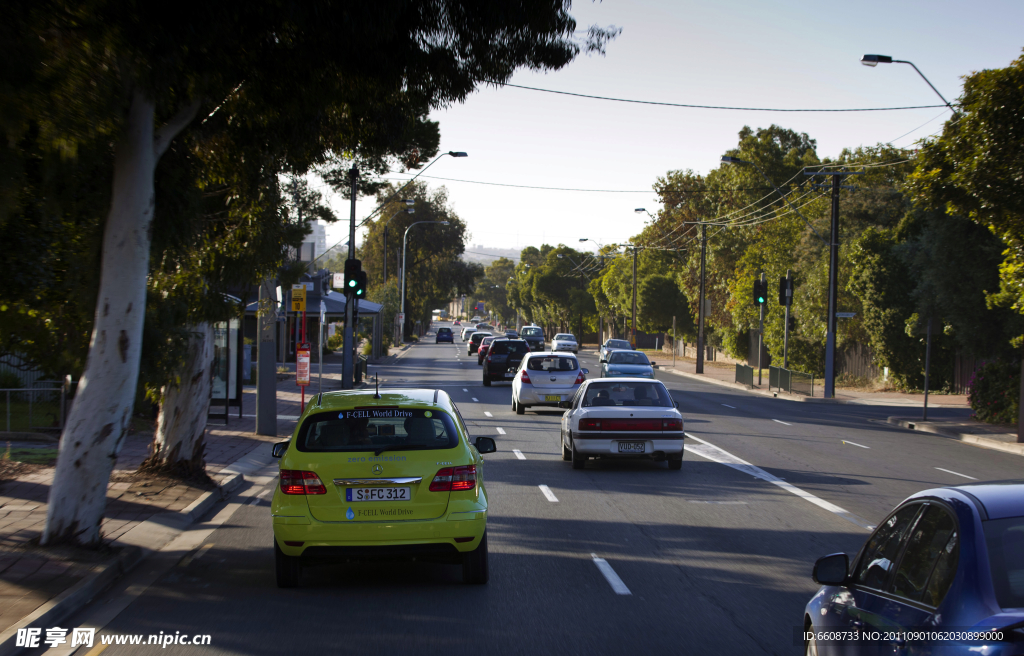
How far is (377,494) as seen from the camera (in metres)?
7.34

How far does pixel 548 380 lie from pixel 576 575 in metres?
17.0

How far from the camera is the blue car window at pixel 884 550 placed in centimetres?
410

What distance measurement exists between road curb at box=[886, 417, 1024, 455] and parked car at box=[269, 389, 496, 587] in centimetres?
1650

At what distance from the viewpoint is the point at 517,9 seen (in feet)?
33.4

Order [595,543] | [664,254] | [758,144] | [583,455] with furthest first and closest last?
[664,254]
[758,144]
[583,455]
[595,543]

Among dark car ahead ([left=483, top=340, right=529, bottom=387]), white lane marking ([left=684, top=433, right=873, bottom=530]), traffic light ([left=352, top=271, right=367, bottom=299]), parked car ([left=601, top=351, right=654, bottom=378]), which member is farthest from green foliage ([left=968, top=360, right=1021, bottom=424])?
traffic light ([left=352, top=271, right=367, bottom=299])

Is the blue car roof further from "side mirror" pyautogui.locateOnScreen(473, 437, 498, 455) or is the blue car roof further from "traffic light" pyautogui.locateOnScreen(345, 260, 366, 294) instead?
"traffic light" pyautogui.locateOnScreen(345, 260, 366, 294)

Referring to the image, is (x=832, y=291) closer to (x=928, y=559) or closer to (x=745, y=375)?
(x=745, y=375)

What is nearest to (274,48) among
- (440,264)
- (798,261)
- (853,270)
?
(853,270)

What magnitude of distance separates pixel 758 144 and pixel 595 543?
2345 inches

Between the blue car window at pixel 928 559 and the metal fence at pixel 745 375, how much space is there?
3763cm

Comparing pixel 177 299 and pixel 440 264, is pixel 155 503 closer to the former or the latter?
pixel 177 299

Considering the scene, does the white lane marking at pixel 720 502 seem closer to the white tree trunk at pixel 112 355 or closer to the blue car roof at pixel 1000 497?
the white tree trunk at pixel 112 355

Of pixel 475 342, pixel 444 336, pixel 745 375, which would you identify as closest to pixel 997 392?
pixel 745 375
